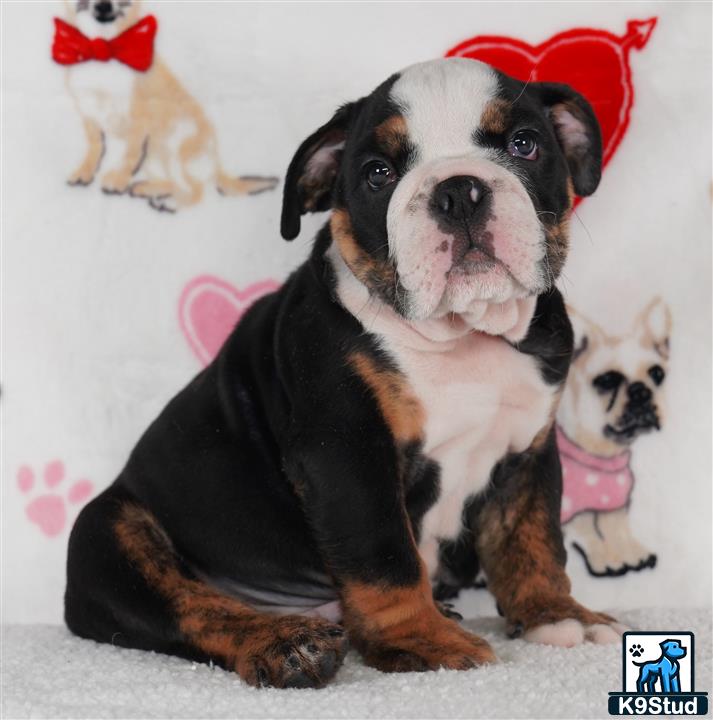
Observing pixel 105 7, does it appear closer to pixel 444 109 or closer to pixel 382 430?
pixel 444 109

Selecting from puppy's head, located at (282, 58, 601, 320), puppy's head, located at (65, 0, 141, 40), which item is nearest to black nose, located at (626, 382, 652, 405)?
puppy's head, located at (282, 58, 601, 320)

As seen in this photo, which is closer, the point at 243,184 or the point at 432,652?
the point at 432,652

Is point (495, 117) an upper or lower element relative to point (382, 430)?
upper

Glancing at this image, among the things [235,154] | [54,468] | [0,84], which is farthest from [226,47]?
[54,468]

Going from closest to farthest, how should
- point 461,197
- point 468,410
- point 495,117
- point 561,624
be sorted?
point 461,197 < point 495,117 < point 468,410 < point 561,624

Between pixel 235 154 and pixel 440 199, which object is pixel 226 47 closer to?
pixel 235 154

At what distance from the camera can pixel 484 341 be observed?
3.77 m

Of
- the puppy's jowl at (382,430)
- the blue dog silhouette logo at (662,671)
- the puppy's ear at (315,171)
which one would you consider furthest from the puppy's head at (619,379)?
the blue dog silhouette logo at (662,671)

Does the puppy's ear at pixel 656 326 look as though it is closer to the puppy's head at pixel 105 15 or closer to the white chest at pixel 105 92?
the white chest at pixel 105 92

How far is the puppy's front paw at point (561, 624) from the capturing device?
3818mm

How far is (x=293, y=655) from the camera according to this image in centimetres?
338

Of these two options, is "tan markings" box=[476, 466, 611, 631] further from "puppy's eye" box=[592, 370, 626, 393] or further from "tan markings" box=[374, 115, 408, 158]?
"tan markings" box=[374, 115, 408, 158]

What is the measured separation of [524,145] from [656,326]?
1.56 metres

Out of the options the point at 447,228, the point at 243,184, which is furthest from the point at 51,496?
the point at 447,228
